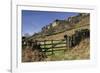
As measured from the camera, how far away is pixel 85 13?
90.2 inches

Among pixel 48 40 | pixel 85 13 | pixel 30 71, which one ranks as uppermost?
pixel 85 13

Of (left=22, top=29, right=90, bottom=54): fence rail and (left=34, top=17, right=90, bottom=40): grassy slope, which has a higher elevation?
(left=34, top=17, right=90, bottom=40): grassy slope

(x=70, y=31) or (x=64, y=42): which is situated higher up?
(x=70, y=31)

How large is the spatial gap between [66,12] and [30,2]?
40 cm

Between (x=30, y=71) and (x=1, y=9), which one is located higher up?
(x=1, y=9)

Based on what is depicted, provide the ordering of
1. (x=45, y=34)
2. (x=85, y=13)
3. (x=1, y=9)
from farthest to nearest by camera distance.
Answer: (x=85, y=13) < (x=45, y=34) < (x=1, y=9)

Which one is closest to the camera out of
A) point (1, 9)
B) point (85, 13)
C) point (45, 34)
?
point (1, 9)

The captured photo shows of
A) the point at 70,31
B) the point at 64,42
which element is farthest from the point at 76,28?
the point at 64,42

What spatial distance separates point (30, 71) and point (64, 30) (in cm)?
55

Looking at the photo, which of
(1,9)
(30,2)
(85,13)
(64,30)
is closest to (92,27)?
(85,13)

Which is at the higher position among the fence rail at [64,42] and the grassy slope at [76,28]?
the grassy slope at [76,28]

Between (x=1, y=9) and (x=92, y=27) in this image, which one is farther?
(x=92, y=27)

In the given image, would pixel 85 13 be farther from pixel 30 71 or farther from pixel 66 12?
pixel 30 71

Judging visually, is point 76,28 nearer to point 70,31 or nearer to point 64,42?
point 70,31
